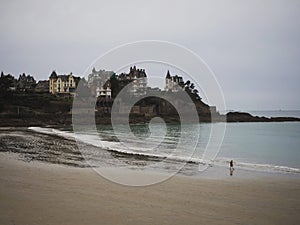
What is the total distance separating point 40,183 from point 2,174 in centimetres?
200

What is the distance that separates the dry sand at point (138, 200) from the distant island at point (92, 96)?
4387cm

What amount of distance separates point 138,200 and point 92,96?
225 feet

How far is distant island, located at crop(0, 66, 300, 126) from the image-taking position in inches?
2291

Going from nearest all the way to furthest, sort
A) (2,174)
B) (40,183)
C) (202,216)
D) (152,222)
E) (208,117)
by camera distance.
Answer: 1. (152,222)
2. (202,216)
3. (40,183)
4. (2,174)
5. (208,117)

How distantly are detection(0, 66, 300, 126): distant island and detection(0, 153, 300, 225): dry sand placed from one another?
144 ft

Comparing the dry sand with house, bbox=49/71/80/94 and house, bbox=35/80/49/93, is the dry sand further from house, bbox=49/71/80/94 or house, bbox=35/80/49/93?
house, bbox=35/80/49/93

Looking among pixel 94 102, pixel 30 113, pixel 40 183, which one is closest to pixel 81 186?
pixel 40 183

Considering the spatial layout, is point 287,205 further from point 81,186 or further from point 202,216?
point 81,186

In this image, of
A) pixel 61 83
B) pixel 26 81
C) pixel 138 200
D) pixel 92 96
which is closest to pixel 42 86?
pixel 61 83

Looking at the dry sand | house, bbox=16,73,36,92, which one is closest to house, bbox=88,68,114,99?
house, bbox=16,73,36,92

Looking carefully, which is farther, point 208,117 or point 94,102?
point 208,117

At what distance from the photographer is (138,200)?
796 centimetres

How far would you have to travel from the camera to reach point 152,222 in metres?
6.27

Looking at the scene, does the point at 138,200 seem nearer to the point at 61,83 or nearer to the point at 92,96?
the point at 92,96
